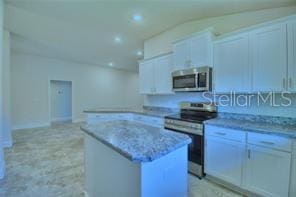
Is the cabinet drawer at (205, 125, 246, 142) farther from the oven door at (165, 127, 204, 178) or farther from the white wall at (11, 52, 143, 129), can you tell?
the white wall at (11, 52, 143, 129)

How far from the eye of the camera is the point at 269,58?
2.29 metres

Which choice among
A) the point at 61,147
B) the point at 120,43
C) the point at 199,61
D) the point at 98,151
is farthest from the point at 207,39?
the point at 61,147

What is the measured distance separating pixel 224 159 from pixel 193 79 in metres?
1.44

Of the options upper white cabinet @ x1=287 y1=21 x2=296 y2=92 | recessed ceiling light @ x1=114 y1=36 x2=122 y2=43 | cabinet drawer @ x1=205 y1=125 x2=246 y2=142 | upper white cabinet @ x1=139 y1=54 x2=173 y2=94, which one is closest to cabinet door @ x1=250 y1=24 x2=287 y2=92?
upper white cabinet @ x1=287 y1=21 x2=296 y2=92

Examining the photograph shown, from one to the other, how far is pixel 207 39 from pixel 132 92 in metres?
8.05

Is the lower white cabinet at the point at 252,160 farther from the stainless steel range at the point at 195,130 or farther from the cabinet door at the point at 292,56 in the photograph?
the cabinet door at the point at 292,56

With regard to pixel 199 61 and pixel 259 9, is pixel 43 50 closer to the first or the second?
pixel 199 61

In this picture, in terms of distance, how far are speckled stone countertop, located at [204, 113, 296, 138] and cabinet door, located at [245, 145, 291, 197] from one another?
0.23 m

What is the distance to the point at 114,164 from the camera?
60.9 inches

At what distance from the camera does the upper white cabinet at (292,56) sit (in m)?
2.10

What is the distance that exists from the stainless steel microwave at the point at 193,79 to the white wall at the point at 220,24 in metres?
0.91

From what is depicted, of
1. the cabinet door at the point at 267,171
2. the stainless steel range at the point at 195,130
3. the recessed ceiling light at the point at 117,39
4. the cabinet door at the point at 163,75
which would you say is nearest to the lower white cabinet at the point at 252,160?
the cabinet door at the point at 267,171

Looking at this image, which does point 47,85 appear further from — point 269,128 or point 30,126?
point 269,128

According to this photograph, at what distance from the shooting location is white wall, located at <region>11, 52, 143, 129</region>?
6.43m
